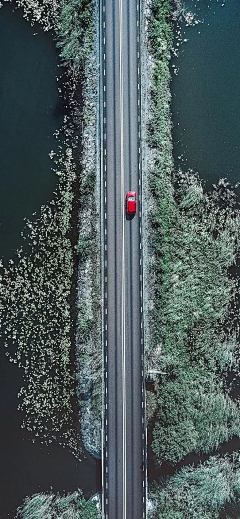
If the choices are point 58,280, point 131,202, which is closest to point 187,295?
point 131,202

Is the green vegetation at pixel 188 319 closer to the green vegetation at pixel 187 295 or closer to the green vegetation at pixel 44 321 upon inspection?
the green vegetation at pixel 187 295

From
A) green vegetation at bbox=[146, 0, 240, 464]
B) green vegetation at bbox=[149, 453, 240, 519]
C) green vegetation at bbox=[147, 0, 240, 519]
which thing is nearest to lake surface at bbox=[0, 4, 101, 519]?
green vegetation at bbox=[149, 453, 240, 519]

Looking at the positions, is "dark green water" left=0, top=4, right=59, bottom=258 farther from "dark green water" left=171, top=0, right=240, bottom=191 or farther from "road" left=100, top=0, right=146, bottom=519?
"dark green water" left=171, top=0, right=240, bottom=191

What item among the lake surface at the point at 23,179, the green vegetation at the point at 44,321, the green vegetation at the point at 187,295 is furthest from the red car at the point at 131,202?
the lake surface at the point at 23,179

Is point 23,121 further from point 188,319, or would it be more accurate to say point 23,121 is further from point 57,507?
point 57,507

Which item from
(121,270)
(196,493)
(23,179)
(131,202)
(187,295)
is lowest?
(196,493)

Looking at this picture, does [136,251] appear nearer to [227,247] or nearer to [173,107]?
[227,247]
